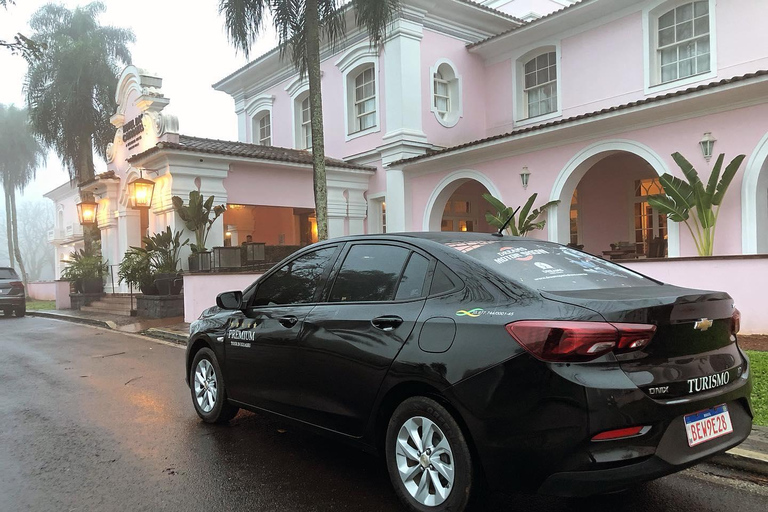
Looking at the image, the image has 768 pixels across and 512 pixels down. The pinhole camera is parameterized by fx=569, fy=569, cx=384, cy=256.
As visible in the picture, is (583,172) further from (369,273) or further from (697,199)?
(369,273)

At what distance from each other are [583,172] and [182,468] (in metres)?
11.6

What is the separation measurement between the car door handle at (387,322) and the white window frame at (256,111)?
20.9 meters

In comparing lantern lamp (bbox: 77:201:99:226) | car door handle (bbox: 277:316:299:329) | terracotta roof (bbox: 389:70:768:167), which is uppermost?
terracotta roof (bbox: 389:70:768:167)

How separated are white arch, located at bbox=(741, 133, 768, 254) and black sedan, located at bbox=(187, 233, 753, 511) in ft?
26.5

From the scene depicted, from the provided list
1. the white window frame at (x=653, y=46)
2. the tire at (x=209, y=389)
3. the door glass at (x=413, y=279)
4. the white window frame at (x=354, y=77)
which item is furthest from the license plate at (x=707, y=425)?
the white window frame at (x=354, y=77)

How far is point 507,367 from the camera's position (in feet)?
9.08

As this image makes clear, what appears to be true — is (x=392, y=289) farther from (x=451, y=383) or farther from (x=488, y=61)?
(x=488, y=61)

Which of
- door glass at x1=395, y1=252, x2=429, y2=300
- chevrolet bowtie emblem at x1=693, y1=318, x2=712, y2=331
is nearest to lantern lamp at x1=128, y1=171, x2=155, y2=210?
door glass at x1=395, y1=252, x2=429, y2=300

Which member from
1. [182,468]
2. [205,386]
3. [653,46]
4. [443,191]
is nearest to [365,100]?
[443,191]

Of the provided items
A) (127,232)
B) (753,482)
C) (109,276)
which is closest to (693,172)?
(753,482)

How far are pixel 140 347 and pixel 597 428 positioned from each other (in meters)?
10.0

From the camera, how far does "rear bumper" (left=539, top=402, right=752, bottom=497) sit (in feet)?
8.46

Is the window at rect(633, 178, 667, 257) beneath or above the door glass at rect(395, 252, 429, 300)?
A: above

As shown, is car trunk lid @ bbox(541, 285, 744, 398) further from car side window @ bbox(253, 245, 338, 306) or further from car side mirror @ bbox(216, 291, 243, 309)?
car side mirror @ bbox(216, 291, 243, 309)
